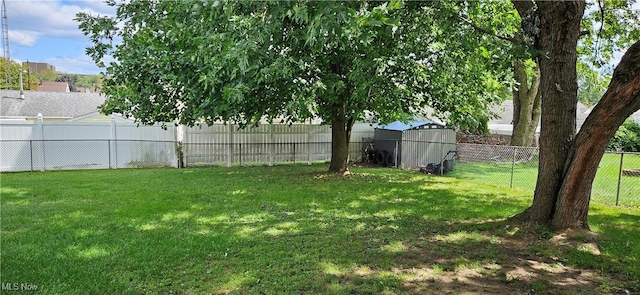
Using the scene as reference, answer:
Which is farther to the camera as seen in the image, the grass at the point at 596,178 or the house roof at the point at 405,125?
the house roof at the point at 405,125

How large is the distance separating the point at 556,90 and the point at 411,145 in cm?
808

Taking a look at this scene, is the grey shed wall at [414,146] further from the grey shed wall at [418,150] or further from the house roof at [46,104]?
the house roof at [46,104]

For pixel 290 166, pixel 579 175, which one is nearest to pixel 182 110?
pixel 290 166

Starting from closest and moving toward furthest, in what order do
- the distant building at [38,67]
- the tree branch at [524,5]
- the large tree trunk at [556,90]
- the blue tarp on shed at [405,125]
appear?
the large tree trunk at [556,90] < the tree branch at [524,5] < the blue tarp on shed at [405,125] < the distant building at [38,67]

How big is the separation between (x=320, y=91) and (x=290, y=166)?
5419 mm

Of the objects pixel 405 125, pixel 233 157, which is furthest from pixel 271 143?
pixel 405 125

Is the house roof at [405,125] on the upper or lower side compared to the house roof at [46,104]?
lower

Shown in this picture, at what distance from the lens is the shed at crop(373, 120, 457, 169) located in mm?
12914

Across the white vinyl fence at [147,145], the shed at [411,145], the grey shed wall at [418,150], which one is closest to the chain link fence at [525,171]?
the grey shed wall at [418,150]

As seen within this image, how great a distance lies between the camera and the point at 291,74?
6934 millimetres

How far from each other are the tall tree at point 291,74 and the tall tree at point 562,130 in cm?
160

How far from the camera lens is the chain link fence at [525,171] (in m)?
8.08

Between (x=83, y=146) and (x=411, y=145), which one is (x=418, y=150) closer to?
(x=411, y=145)

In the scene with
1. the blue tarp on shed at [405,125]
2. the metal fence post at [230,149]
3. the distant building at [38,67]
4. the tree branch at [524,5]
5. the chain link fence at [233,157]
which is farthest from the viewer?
the distant building at [38,67]
